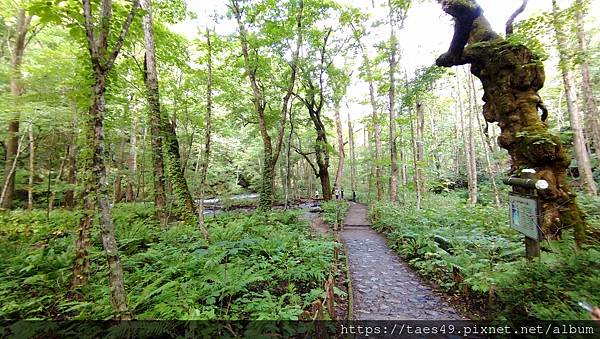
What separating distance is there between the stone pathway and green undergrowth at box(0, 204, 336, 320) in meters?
0.83

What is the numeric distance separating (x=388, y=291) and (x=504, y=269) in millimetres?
2111

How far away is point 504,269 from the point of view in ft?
14.6

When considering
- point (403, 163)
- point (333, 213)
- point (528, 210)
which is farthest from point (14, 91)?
point (403, 163)

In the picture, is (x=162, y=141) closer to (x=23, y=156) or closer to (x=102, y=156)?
(x=102, y=156)

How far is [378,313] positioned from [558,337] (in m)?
2.41

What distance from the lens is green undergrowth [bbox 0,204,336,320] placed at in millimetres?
3971

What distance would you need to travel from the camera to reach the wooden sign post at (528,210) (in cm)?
400

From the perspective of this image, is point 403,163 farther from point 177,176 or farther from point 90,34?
point 90,34

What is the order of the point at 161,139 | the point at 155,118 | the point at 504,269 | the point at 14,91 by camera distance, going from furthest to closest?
the point at 14,91 → the point at 161,139 → the point at 155,118 → the point at 504,269

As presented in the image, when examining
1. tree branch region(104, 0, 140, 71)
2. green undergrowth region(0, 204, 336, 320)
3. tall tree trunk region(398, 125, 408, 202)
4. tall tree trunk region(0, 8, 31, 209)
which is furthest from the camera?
tall tree trunk region(398, 125, 408, 202)

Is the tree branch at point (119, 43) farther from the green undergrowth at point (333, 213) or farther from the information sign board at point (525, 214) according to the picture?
the green undergrowth at point (333, 213)

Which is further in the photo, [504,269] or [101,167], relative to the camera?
[504,269]

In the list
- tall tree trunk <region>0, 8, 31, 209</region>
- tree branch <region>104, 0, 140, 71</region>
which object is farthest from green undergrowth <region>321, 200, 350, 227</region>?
tall tree trunk <region>0, 8, 31, 209</region>

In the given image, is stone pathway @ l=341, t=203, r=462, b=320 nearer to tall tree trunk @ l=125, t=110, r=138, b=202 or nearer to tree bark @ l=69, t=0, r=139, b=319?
tree bark @ l=69, t=0, r=139, b=319
